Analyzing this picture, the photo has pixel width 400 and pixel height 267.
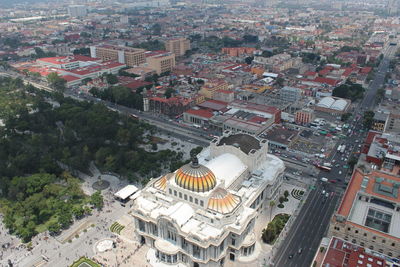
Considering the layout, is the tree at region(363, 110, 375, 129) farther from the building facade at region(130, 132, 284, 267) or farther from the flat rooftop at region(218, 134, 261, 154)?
the building facade at region(130, 132, 284, 267)

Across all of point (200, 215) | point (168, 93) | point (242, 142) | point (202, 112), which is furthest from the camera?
point (168, 93)

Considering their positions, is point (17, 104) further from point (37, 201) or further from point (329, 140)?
point (329, 140)

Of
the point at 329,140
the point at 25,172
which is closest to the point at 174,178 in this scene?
the point at 25,172

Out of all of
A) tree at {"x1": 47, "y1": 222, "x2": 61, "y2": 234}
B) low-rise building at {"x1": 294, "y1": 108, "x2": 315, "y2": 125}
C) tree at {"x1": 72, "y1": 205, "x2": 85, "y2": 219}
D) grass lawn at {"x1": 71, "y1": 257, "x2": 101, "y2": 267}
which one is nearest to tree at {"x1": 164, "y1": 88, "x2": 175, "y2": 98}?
low-rise building at {"x1": 294, "y1": 108, "x2": 315, "y2": 125}

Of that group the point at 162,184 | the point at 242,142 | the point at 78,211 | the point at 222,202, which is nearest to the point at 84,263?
the point at 78,211

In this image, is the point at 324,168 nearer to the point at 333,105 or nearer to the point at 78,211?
the point at 333,105
